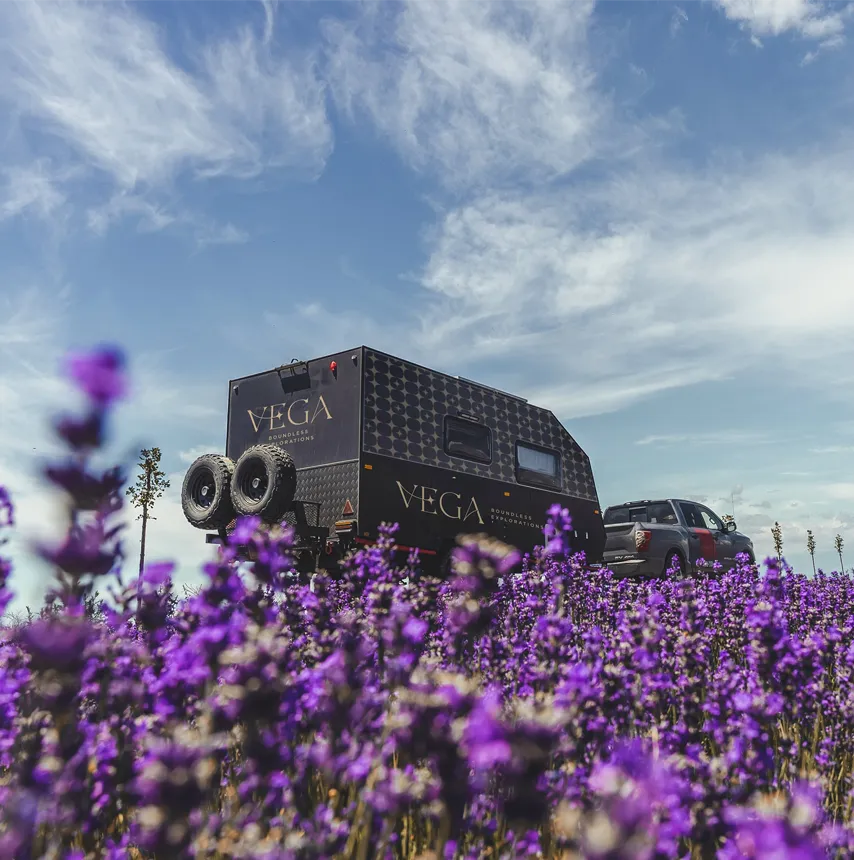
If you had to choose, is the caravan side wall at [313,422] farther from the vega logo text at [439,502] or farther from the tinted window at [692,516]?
the tinted window at [692,516]

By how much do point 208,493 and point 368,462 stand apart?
310cm

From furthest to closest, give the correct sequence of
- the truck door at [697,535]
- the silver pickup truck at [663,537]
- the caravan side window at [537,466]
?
the truck door at [697,535]
the silver pickup truck at [663,537]
the caravan side window at [537,466]

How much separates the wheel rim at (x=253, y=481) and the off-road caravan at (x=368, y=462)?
17 mm

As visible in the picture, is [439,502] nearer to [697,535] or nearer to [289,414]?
[289,414]

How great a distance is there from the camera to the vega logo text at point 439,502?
1256cm

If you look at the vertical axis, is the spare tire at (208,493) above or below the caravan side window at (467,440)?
below

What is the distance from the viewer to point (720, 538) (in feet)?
65.2

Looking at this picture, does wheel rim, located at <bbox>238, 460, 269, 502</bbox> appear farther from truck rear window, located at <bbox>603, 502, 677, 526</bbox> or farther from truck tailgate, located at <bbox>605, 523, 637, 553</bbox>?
truck rear window, located at <bbox>603, 502, 677, 526</bbox>

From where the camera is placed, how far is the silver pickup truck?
1791 centimetres

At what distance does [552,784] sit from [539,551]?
6.37 metres

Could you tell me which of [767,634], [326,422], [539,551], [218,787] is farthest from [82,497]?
[326,422]

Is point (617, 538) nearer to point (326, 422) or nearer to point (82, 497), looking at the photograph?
point (326, 422)

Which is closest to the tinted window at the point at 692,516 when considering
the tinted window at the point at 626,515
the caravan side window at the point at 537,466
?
the tinted window at the point at 626,515

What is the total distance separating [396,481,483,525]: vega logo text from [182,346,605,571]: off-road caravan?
0.02 meters
